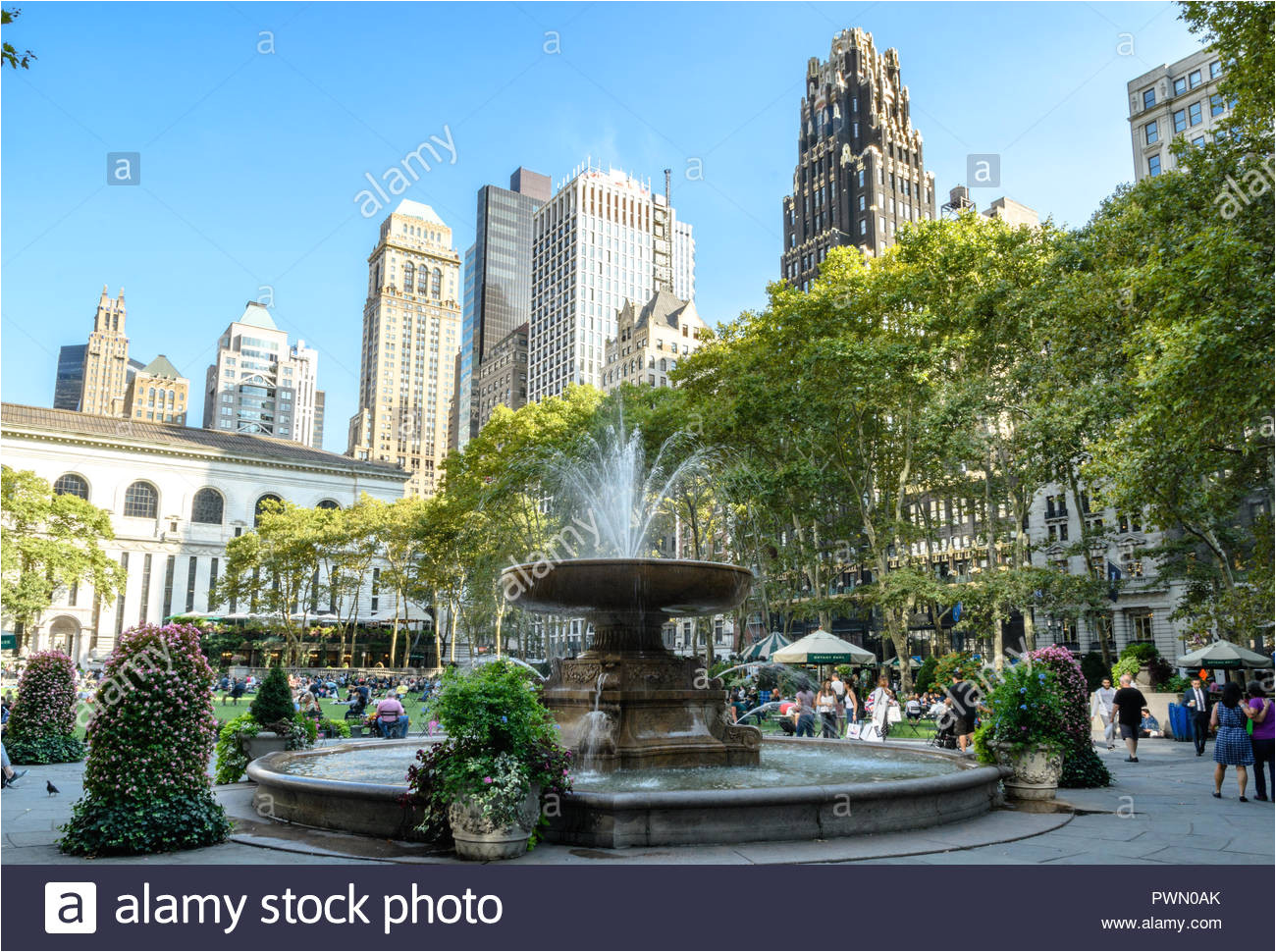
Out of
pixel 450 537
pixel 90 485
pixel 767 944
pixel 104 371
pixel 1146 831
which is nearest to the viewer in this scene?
pixel 767 944

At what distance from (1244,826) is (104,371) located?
21575 cm

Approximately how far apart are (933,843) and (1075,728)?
538cm

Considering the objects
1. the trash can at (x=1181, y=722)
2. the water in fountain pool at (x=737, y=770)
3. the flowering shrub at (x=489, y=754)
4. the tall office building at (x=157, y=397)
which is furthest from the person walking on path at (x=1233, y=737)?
the tall office building at (x=157, y=397)

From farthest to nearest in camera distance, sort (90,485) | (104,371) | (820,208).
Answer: (104,371) < (820,208) < (90,485)

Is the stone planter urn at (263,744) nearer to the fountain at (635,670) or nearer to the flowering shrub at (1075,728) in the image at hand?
the fountain at (635,670)

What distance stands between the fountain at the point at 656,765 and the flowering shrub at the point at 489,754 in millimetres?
421

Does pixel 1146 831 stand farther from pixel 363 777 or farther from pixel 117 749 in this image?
pixel 117 749

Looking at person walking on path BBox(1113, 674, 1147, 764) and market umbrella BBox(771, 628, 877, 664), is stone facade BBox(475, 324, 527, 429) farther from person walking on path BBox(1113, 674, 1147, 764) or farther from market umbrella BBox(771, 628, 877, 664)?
person walking on path BBox(1113, 674, 1147, 764)

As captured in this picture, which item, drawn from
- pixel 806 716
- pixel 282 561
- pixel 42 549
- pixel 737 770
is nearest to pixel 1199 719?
pixel 806 716

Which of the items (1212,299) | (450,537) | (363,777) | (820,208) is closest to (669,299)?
(820,208)

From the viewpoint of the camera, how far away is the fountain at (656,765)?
26.3 ft

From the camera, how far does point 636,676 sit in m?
11.7

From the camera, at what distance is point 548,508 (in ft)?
151

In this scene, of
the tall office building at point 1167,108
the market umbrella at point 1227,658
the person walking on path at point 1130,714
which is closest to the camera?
the person walking on path at point 1130,714
